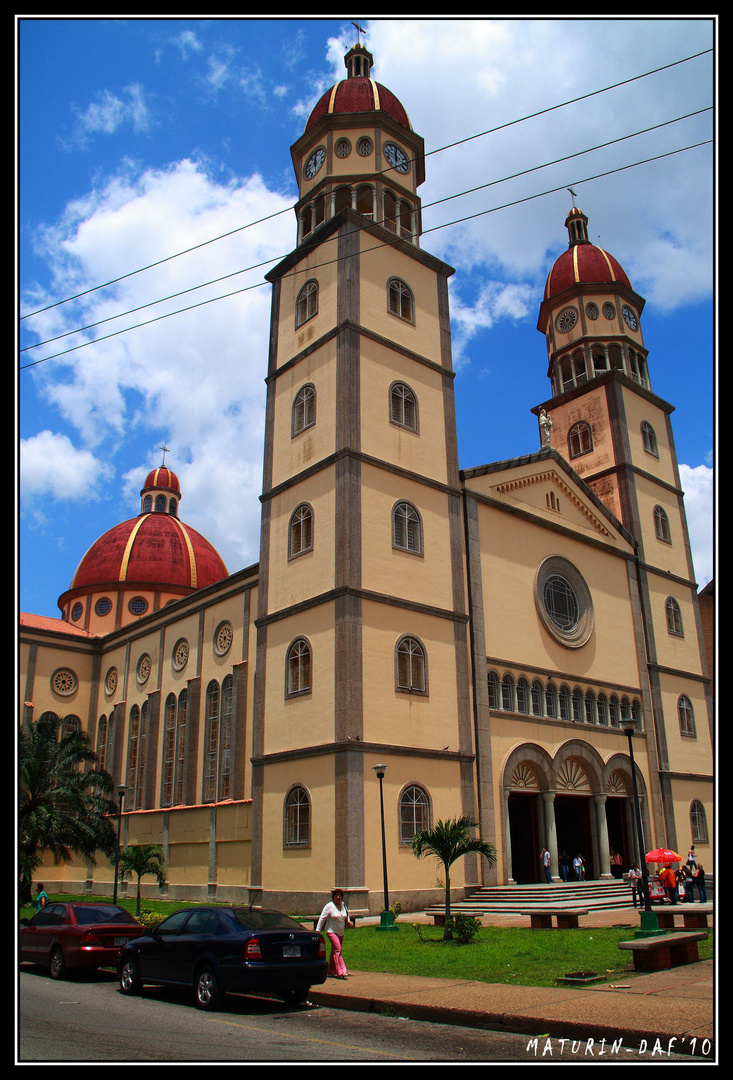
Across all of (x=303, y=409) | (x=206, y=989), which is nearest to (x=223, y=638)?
(x=303, y=409)

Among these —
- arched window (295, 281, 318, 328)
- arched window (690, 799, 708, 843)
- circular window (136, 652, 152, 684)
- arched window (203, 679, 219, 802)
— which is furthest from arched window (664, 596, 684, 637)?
circular window (136, 652, 152, 684)

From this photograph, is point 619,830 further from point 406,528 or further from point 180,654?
point 180,654

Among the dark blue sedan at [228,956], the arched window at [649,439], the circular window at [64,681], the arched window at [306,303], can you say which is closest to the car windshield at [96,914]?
the dark blue sedan at [228,956]

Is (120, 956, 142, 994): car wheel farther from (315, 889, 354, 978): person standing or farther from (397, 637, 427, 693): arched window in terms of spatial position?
(397, 637, 427, 693): arched window

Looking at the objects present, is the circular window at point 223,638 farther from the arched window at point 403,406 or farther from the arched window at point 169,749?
the arched window at point 403,406

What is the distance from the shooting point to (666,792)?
33656 mm

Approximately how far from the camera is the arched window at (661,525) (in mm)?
40094

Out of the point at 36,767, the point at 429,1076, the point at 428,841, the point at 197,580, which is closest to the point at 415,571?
the point at 428,841

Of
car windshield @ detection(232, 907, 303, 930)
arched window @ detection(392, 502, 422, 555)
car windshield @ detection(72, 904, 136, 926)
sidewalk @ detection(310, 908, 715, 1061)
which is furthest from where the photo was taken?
arched window @ detection(392, 502, 422, 555)

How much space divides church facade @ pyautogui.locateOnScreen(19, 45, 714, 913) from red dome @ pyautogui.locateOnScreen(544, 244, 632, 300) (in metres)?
0.17

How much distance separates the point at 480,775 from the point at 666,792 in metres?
11.4

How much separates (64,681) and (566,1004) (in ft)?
131

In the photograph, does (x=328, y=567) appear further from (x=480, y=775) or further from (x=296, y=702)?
(x=480, y=775)

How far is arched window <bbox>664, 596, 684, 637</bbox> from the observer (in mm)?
38469
